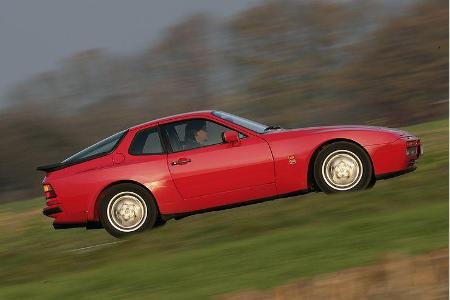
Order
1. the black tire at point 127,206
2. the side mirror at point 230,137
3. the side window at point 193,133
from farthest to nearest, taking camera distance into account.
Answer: the side window at point 193,133
the black tire at point 127,206
the side mirror at point 230,137

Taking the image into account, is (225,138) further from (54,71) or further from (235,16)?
(54,71)

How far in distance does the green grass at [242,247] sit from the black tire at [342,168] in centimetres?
22

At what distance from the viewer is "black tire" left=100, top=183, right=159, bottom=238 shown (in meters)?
11.4

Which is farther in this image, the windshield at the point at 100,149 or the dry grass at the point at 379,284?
the windshield at the point at 100,149

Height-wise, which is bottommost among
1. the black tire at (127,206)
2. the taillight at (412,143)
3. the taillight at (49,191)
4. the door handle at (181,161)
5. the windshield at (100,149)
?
the black tire at (127,206)

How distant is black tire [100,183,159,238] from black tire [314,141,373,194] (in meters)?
2.15

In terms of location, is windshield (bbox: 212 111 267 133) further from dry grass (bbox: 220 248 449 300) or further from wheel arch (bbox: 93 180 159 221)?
dry grass (bbox: 220 248 449 300)

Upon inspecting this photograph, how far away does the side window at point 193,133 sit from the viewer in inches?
452

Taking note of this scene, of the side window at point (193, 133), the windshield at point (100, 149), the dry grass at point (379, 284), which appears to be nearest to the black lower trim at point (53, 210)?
the windshield at point (100, 149)

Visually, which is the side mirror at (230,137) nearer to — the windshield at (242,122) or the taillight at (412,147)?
the windshield at (242,122)

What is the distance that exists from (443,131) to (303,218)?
11.7 metres

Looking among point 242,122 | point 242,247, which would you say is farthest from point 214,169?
point 242,247

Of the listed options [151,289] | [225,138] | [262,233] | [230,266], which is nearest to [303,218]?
[262,233]

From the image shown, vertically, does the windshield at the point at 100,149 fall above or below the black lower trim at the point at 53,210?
above
